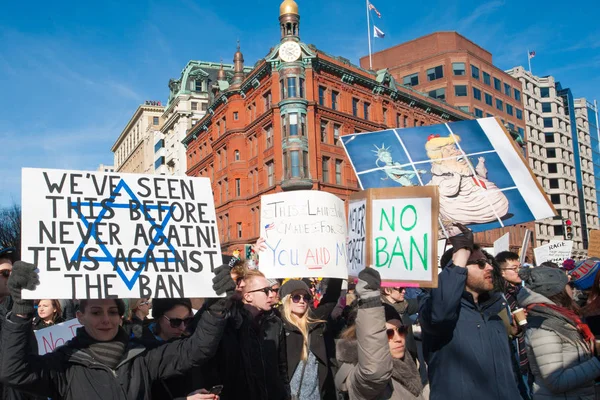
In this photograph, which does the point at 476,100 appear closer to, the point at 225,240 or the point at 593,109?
the point at 225,240

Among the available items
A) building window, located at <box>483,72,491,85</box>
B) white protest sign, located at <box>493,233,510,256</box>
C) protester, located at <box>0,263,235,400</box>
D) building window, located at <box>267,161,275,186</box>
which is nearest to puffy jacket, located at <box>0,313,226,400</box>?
protester, located at <box>0,263,235,400</box>

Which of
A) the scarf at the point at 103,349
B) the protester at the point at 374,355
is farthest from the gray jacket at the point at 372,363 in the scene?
the scarf at the point at 103,349

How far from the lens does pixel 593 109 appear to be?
342ft

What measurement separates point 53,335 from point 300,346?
2.44 m

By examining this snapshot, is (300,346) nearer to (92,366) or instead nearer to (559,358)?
(559,358)

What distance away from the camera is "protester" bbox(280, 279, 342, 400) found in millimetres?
5480

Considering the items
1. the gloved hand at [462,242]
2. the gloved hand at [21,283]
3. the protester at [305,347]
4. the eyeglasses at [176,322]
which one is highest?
the gloved hand at [462,242]

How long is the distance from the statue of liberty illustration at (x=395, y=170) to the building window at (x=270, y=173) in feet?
114

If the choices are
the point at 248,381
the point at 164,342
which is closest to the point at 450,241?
the point at 248,381

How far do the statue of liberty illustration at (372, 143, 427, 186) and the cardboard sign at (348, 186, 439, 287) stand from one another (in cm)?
145

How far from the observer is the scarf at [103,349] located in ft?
11.5

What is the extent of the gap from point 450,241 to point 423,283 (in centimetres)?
40

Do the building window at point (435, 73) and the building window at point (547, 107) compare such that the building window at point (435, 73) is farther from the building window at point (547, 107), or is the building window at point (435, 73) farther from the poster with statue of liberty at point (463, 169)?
the poster with statue of liberty at point (463, 169)

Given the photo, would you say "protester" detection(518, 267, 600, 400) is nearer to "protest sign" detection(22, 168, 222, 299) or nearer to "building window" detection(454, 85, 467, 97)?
"protest sign" detection(22, 168, 222, 299)
